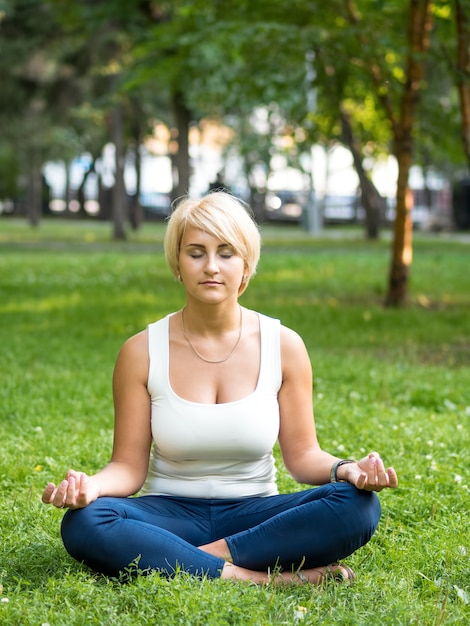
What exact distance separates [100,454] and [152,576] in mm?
2207

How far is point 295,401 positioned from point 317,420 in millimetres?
2612

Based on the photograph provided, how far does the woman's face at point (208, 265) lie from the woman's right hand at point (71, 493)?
2.49ft

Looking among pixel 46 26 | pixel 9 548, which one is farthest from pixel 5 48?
pixel 9 548

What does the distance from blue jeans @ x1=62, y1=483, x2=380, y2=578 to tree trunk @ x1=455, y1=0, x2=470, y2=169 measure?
7353 millimetres

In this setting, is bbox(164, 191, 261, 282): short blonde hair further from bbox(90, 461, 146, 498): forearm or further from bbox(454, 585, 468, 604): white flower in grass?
bbox(454, 585, 468, 604): white flower in grass

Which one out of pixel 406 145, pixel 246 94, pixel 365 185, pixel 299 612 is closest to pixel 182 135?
Answer: pixel 365 185

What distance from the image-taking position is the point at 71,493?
350 centimetres

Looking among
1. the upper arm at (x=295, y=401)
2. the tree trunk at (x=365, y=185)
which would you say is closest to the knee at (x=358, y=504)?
the upper arm at (x=295, y=401)

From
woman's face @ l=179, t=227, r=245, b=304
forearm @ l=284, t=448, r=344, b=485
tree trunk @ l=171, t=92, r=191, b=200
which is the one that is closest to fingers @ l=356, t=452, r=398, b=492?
forearm @ l=284, t=448, r=344, b=485

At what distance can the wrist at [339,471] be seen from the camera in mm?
3707

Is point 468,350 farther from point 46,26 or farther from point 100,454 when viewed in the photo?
point 46,26

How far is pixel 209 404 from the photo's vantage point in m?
3.82

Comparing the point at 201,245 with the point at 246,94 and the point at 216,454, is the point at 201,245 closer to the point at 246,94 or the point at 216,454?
the point at 216,454

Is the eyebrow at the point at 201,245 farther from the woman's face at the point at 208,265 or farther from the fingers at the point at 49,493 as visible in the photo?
the fingers at the point at 49,493
